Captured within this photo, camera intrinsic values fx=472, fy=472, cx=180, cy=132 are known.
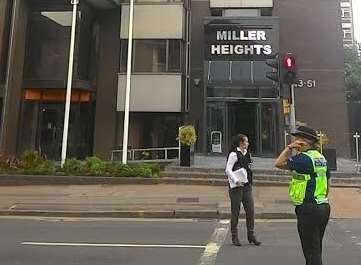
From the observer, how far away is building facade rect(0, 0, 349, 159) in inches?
890

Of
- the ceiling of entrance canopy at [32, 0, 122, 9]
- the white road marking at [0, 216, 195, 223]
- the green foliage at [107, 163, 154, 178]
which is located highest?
the ceiling of entrance canopy at [32, 0, 122, 9]

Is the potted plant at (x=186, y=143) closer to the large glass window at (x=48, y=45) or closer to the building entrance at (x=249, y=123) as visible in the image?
the building entrance at (x=249, y=123)

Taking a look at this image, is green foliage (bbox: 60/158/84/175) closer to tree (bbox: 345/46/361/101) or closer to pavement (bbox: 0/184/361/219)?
pavement (bbox: 0/184/361/219)

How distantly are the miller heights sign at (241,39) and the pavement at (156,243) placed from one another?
14784 millimetres

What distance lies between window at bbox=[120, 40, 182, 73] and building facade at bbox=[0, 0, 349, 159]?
5cm

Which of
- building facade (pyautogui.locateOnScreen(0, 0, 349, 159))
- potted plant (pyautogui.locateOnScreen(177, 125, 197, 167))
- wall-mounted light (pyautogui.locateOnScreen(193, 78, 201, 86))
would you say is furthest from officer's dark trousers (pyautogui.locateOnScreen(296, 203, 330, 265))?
wall-mounted light (pyautogui.locateOnScreen(193, 78, 201, 86))

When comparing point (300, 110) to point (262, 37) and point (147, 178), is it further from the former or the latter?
point (147, 178)

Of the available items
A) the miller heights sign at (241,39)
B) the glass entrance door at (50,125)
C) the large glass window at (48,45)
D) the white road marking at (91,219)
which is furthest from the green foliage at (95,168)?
the miller heights sign at (241,39)

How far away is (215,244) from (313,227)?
134 inches

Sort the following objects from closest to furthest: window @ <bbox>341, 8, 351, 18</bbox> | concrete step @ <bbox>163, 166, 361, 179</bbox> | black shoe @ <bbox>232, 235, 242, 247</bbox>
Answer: black shoe @ <bbox>232, 235, 242, 247</bbox>, concrete step @ <bbox>163, 166, 361, 179</bbox>, window @ <bbox>341, 8, 351, 18</bbox>

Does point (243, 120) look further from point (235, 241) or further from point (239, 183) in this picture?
point (235, 241)

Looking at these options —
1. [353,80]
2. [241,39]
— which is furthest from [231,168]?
[353,80]

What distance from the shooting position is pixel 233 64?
24375 mm

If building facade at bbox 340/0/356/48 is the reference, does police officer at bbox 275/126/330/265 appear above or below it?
below
